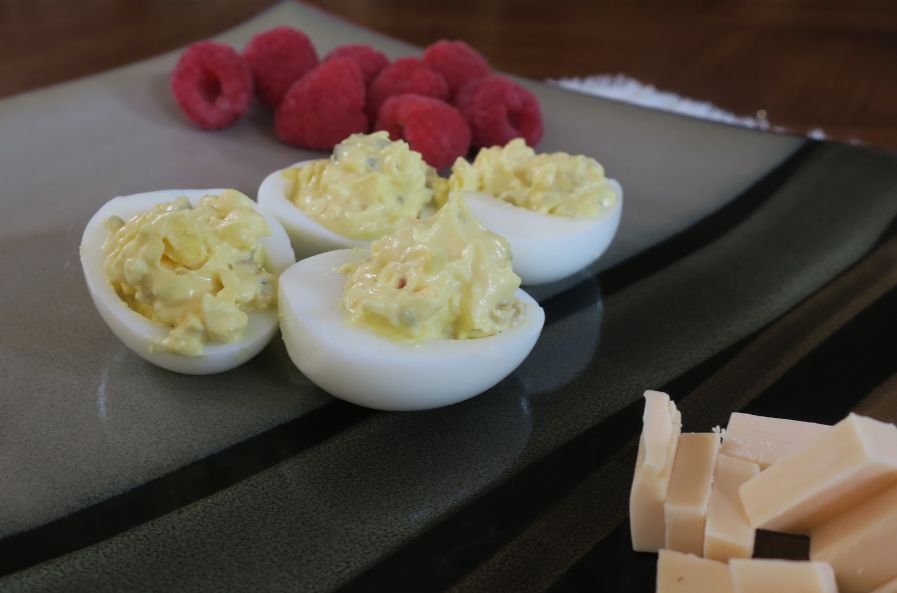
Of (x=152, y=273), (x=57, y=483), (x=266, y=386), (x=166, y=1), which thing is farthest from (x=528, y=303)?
(x=166, y=1)

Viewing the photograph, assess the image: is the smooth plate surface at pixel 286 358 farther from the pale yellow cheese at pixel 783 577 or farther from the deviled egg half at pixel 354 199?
the pale yellow cheese at pixel 783 577

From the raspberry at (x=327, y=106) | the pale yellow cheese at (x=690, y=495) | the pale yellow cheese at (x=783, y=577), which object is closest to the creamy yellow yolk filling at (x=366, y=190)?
the raspberry at (x=327, y=106)

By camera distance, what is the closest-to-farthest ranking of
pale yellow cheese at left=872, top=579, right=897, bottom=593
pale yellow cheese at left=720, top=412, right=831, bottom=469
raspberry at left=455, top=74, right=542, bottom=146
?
pale yellow cheese at left=872, top=579, right=897, bottom=593 → pale yellow cheese at left=720, top=412, right=831, bottom=469 → raspberry at left=455, top=74, right=542, bottom=146

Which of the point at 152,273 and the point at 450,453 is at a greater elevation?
the point at 152,273

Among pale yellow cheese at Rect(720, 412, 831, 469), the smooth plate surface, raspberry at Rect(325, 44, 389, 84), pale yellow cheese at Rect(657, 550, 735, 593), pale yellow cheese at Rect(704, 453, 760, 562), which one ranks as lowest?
the smooth plate surface

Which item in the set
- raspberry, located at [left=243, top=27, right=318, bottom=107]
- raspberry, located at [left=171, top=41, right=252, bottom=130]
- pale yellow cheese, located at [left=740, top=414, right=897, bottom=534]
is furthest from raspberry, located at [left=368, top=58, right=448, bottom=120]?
pale yellow cheese, located at [left=740, top=414, right=897, bottom=534]

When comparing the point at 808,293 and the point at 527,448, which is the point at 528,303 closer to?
the point at 527,448

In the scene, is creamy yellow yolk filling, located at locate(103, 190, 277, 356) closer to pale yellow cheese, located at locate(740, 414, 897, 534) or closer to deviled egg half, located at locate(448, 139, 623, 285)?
deviled egg half, located at locate(448, 139, 623, 285)
